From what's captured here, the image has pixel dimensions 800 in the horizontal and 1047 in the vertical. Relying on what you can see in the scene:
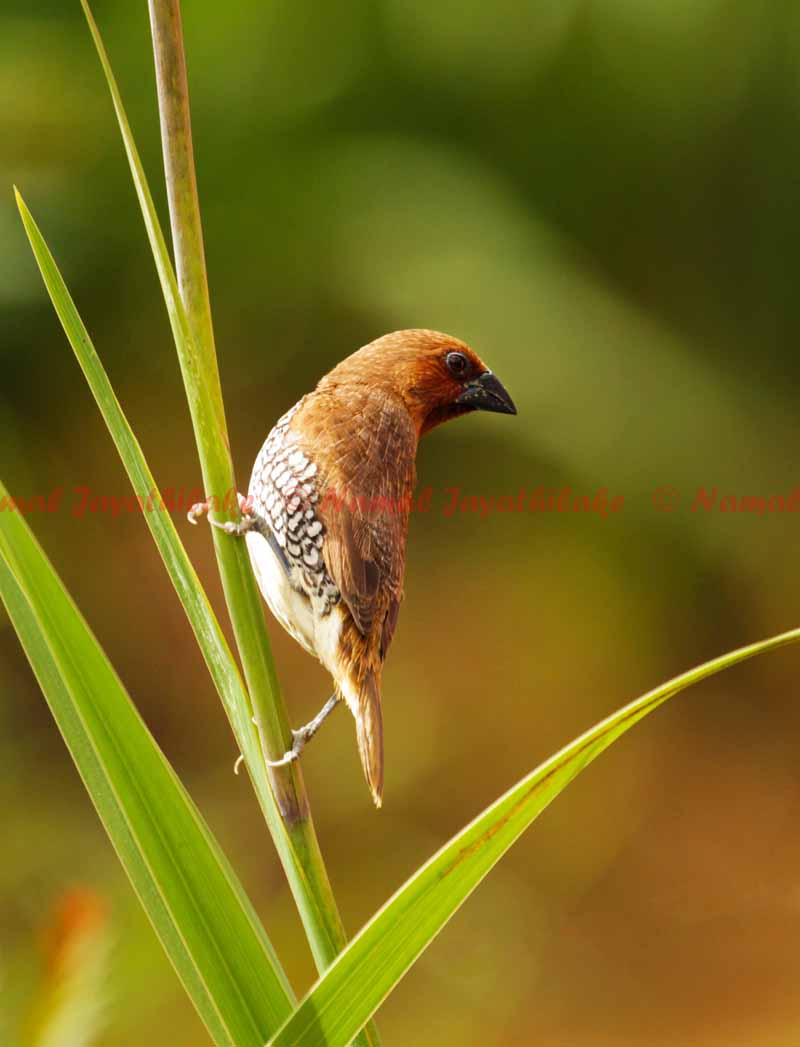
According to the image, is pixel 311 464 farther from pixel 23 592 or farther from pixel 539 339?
pixel 539 339

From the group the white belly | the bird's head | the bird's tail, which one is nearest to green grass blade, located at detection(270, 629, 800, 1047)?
the bird's tail

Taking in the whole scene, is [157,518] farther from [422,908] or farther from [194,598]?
[422,908]

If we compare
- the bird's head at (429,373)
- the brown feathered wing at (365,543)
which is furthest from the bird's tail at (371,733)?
the bird's head at (429,373)

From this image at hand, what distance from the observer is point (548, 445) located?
83.0 inches

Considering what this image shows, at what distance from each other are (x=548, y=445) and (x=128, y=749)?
1.68 m

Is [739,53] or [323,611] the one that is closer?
[323,611]

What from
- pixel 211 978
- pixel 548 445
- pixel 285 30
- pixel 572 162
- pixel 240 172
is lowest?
pixel 548 445

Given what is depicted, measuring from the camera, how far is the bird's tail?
32.4 inches

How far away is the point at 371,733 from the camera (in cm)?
89

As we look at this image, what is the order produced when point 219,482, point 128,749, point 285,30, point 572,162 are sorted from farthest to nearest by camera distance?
1. point 572,162
2. point 285,30
3. point 219,482
4. point 128,749

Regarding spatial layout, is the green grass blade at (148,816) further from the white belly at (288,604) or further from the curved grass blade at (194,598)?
the white belly at (288,604)

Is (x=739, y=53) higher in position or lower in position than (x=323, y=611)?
higher

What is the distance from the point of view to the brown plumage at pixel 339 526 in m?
0.98

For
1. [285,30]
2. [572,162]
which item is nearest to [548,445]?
[572,162]
